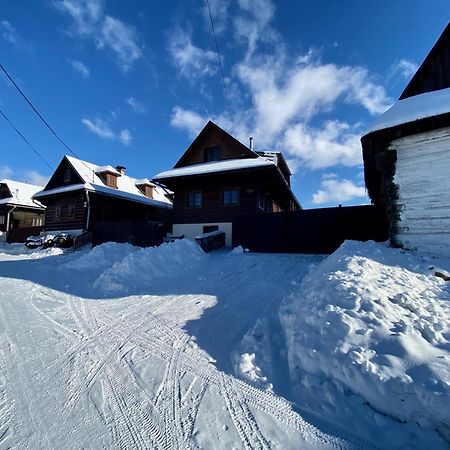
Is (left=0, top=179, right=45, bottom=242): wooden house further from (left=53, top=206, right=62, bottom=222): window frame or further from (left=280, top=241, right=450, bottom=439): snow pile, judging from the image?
(left=280, top=241, right=450, bottom=439): snow pile

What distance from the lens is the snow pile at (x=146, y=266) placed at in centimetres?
755

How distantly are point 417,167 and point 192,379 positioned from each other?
772cm

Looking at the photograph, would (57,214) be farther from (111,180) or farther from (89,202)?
(111,180)

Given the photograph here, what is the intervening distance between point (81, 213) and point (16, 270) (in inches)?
452

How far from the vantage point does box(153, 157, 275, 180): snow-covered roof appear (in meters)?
15.1

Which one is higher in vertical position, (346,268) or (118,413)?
(346,268)

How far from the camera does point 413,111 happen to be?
693 cm

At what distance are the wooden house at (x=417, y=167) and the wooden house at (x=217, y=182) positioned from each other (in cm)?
766

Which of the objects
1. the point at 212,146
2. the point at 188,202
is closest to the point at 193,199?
the point at 188,202

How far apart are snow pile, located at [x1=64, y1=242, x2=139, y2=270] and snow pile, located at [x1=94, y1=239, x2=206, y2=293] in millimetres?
2228

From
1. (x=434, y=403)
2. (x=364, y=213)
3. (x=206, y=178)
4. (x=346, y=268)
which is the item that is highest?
(x=206, y=178)

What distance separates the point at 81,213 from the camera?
20.4 metres

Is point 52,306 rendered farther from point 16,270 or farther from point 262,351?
point 16,270

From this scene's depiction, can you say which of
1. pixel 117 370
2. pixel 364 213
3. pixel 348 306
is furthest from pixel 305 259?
pixel 117 370
